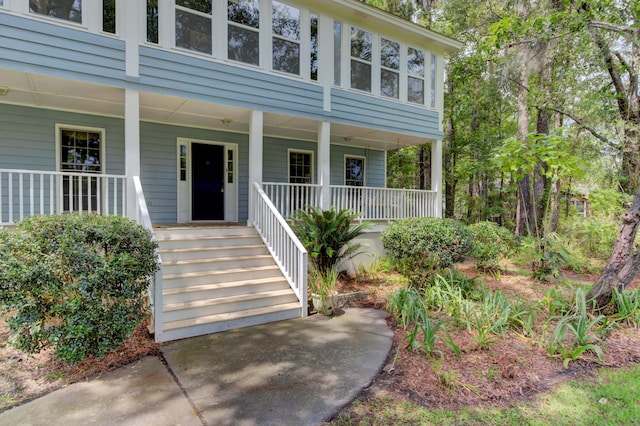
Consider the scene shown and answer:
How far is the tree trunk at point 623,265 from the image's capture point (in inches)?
175

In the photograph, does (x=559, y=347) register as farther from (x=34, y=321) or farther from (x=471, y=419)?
(x=34, y=321)

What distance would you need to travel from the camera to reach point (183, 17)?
596 centimetres

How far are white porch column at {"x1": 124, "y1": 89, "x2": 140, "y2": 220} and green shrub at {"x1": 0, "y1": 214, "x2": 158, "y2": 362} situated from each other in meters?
1.88

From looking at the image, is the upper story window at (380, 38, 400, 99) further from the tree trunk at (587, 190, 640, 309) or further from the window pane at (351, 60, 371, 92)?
the tree trunk at (587, 190, 640, 309)

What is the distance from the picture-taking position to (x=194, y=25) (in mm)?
6086

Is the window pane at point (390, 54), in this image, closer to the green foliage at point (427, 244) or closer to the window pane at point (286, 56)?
the window pane at point (286, 56)

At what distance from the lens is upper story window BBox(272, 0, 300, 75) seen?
6992 mm

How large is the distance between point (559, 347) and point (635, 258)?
2.06 meters

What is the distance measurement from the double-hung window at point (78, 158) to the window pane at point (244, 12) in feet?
12.1

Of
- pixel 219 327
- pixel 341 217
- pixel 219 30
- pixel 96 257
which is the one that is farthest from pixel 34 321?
pixel 219 30

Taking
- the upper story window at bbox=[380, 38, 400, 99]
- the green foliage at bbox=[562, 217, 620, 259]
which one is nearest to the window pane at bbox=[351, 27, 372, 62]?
the upper story window at bbox=[380, 38, 400, 99]

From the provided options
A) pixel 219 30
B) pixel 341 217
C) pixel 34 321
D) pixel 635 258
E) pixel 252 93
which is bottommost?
pixel 34 321

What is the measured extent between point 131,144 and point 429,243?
16.9ft

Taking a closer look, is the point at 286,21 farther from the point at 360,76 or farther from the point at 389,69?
the point at 389,69
